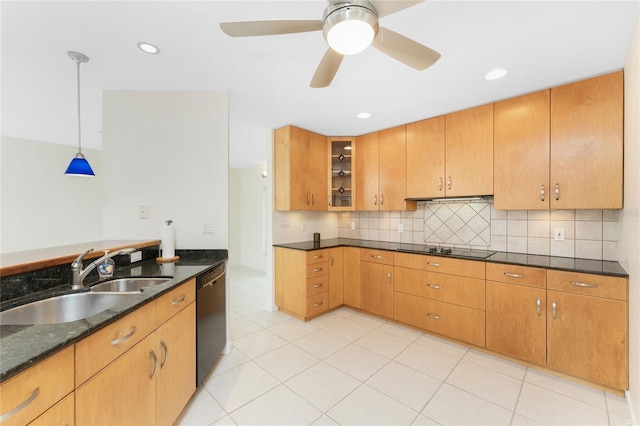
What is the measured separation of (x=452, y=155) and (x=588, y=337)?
183 cm

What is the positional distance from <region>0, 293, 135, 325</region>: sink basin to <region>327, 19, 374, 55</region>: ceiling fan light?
1700 millimetres

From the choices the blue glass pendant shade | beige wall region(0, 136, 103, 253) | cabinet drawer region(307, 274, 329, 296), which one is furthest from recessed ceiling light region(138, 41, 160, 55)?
beige wall region(0, 136, 103, 253)

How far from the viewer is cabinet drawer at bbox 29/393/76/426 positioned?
76 cm

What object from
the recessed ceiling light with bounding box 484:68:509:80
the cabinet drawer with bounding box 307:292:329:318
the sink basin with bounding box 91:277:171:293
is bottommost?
the cabinet drawer with bounding box 307:292:329:318

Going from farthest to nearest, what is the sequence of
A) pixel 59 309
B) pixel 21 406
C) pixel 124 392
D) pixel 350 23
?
pixel 59 309 → pixel 124 392 → pixel 350 23 → pixel 21 406

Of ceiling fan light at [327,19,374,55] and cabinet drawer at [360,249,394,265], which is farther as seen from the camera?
cabinet drawer at [360,249,394,265]

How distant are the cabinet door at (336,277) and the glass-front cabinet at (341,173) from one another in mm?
655

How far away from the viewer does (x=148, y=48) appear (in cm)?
170

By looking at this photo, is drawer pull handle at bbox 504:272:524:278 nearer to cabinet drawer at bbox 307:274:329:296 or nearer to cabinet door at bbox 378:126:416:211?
cabinet door at bbox 378:126:416:211

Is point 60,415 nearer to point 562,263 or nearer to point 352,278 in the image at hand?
point 352,278

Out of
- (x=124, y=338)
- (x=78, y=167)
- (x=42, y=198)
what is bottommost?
(x=124, y=338)

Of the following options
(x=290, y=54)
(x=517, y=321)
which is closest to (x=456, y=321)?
(x=517, y=321)

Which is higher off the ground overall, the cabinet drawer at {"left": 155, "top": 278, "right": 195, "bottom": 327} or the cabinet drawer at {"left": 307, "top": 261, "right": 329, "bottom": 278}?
the cabinet drawer at {"left": 155, "top": 278, "right": 195, "bottom": 327}

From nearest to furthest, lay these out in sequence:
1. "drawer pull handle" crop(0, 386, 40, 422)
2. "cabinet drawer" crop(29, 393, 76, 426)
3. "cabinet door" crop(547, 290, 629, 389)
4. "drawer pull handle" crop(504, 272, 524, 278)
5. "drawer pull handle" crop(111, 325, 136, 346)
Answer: "drawer pull handle" crop(0, 386, 40, 422) → "cabinet drawer" crop(29, 393, 76, 426) → "drawer pull handle" crop(111, 325, 136, 346) → "cabinet door" crop(547, 290, 629, 389) → "drawer pull handle" crop(504, 272, 524, 278)
